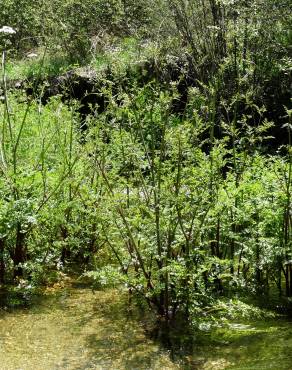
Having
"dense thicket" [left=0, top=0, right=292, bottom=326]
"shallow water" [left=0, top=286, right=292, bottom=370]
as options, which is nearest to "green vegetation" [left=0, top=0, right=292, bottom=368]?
"dense thicket" [left=0, top=0, right=292, bottom=326]

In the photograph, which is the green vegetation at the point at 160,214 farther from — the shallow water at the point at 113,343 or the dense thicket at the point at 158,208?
the shallow water at the point at 113,343

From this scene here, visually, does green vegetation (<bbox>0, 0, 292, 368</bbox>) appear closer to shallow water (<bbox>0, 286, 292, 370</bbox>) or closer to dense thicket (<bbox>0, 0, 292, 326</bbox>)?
dense thicket (<bbox>0, 0, 292, 326</bbox>)

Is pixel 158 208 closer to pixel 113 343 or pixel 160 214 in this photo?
pixel 160 214

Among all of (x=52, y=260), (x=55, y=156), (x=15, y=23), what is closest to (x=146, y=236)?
(x=52, y=260)

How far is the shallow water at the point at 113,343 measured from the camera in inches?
159

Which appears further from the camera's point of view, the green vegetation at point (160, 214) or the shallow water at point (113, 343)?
the green vegetation at point (160, 214)

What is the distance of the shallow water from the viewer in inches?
159

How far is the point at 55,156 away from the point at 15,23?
44.2 ft

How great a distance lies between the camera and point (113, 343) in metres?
4.43

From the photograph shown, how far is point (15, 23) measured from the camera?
18.5 meters

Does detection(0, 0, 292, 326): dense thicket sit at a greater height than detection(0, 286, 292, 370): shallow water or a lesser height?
greater

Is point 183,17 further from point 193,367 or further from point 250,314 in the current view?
point 193,367

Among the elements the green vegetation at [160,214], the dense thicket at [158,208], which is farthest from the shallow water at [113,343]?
the dense thicket at [158,208]

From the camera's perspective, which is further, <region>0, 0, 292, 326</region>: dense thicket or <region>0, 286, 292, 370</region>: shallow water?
<region>0, 0, 292, 326</region>: dense thicket
